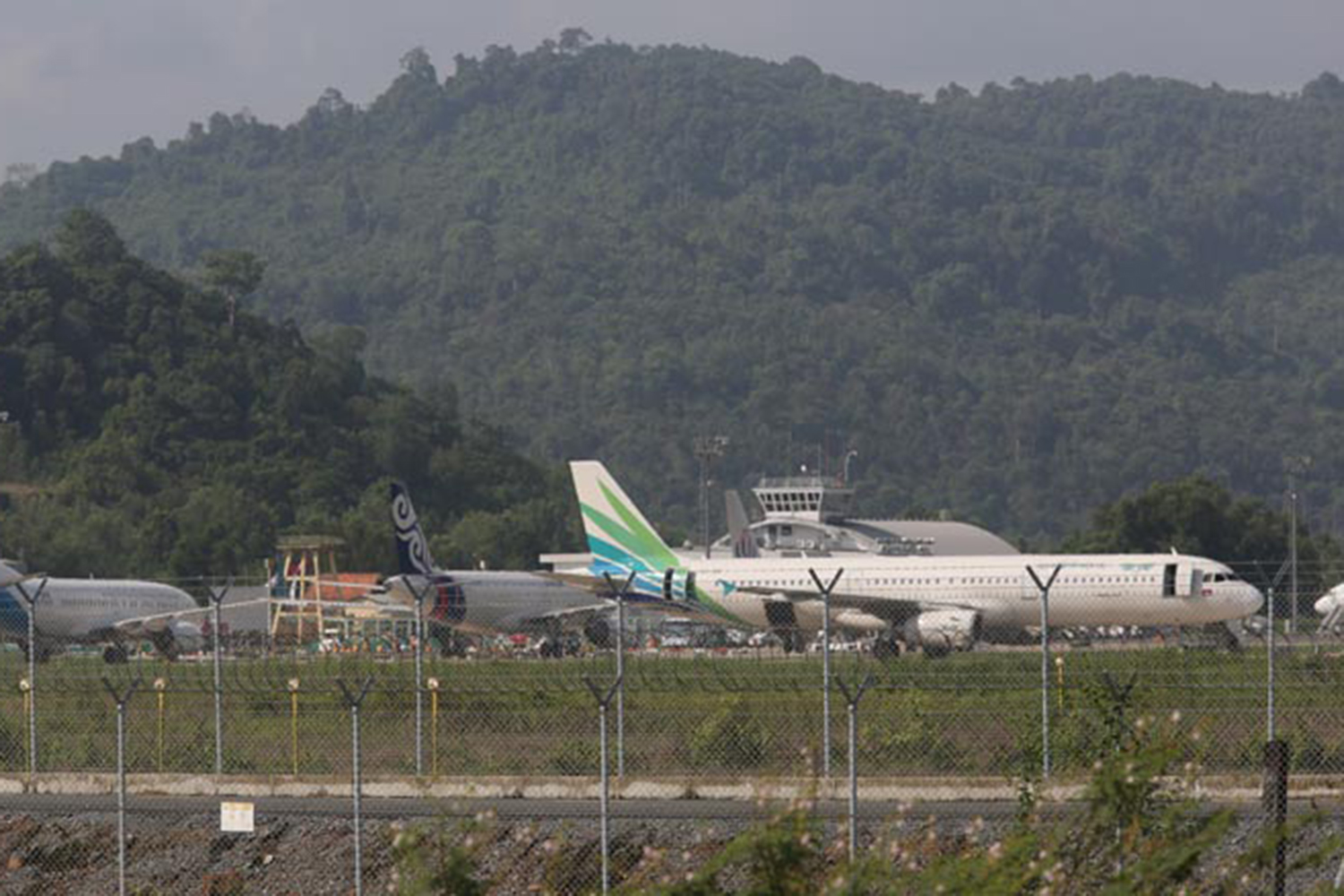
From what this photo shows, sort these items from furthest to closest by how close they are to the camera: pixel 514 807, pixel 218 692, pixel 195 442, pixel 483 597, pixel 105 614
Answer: pixel 195 442 → pixel 483 597 → pixel 105 614 → pixel 218 692 → pixel 514 807

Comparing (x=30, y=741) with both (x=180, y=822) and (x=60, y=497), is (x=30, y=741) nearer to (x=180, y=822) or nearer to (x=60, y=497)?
→ (x=180, y=822)

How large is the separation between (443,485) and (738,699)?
13136 cm

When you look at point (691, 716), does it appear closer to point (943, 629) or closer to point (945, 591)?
point (943, 629)

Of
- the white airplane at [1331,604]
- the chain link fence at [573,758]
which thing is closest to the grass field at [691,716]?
the chain link fence at [573,758]

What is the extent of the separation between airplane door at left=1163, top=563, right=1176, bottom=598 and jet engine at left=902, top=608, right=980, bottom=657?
4.34m

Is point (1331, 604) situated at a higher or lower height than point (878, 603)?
higher

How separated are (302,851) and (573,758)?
18.0 ft

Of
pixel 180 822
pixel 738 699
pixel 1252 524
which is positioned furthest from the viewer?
pixel 1252 524

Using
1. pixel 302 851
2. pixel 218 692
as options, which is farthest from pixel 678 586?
pixel 302 851

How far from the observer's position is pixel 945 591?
60.6 meters

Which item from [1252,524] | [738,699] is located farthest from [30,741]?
[1252,524]

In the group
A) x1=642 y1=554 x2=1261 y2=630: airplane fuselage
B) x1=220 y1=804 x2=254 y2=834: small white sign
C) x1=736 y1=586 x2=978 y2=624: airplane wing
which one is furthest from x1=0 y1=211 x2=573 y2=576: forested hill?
x1=220 y1=804 x2=254 y2=834: small white sign

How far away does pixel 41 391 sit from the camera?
155125 millimetres

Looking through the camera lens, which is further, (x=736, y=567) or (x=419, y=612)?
(x=736, y=567)
